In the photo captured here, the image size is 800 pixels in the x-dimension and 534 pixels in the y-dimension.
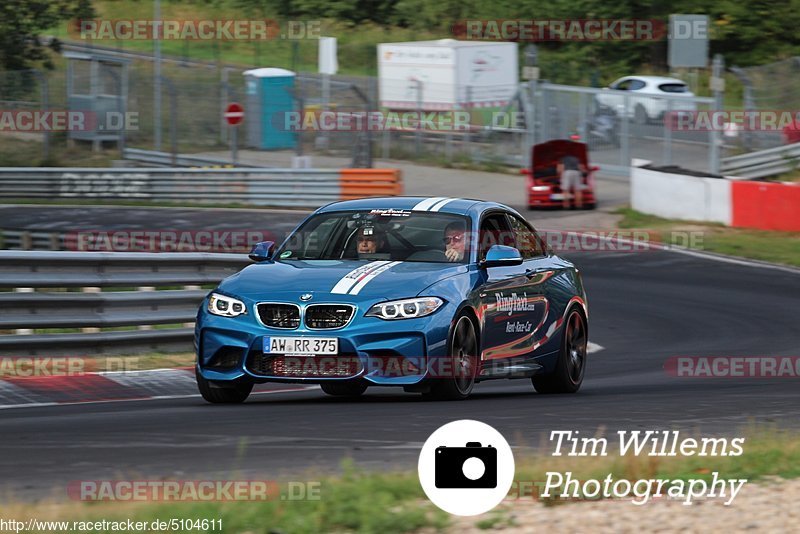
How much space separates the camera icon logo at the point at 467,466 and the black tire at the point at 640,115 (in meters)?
30.1

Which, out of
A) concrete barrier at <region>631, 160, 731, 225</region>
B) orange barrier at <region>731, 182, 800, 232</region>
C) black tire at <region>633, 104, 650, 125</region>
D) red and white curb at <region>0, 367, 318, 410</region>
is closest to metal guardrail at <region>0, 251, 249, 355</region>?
red and white curb at <region>0, 367, 318, 410</region>

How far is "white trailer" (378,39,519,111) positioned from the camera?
132 ft

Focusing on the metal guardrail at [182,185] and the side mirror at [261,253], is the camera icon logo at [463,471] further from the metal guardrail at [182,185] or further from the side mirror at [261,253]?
the metal guardrail at [182,185]

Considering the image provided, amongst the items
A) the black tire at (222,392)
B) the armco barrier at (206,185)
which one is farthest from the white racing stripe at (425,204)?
the armco barrier at (206,185)

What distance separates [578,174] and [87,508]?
2534cm

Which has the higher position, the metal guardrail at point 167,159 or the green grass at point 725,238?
the metal guardrail at point 167,159

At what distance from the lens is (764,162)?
32.5 m

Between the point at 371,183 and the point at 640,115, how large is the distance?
8083 mm

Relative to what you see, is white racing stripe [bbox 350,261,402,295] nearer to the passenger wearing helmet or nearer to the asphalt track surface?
the passenger wearing helmet

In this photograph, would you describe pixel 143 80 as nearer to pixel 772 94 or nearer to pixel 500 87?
pixel 500 87

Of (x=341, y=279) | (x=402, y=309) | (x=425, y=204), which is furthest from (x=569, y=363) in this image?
(x=341, y=279)

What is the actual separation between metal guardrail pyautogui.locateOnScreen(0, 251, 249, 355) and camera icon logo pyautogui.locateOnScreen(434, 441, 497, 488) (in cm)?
678

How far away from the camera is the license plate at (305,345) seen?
9.22 m

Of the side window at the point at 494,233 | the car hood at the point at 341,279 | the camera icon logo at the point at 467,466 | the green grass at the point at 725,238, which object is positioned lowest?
the green grass at the point at 725,238
